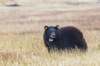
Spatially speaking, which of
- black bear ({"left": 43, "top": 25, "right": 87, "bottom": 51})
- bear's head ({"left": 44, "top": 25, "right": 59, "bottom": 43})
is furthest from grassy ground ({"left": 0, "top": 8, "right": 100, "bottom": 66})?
bear's head ({"left": 44, "top": 25, "right": 59, "bottom": 43})

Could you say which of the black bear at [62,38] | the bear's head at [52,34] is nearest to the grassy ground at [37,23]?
the black bear at [62,38]

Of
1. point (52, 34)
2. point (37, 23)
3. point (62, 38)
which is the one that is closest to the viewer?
point (52, 34)

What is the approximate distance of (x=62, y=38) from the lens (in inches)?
697

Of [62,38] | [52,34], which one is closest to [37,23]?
[62,38]

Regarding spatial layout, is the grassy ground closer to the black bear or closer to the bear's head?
the black bear

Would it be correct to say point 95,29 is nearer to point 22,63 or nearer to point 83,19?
point 83,19

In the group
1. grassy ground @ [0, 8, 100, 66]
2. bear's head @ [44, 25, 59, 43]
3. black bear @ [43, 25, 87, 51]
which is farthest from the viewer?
grassy ground @ [0, 8, 100, 66]

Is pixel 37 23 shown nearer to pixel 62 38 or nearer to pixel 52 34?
pixel 62 38

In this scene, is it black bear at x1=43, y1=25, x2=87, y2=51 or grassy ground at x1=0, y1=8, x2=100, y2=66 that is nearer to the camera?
black bear at x1=43, y1=25, x2=87, y2=51

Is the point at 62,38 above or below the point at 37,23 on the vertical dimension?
above

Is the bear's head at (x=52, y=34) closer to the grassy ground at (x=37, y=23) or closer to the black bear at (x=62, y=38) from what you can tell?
the black bear at (x=62, y=38)

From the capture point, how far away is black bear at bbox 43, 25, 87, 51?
682 inches

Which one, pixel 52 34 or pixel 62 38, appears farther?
pixel 62 38

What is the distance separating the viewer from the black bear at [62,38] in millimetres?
17333
